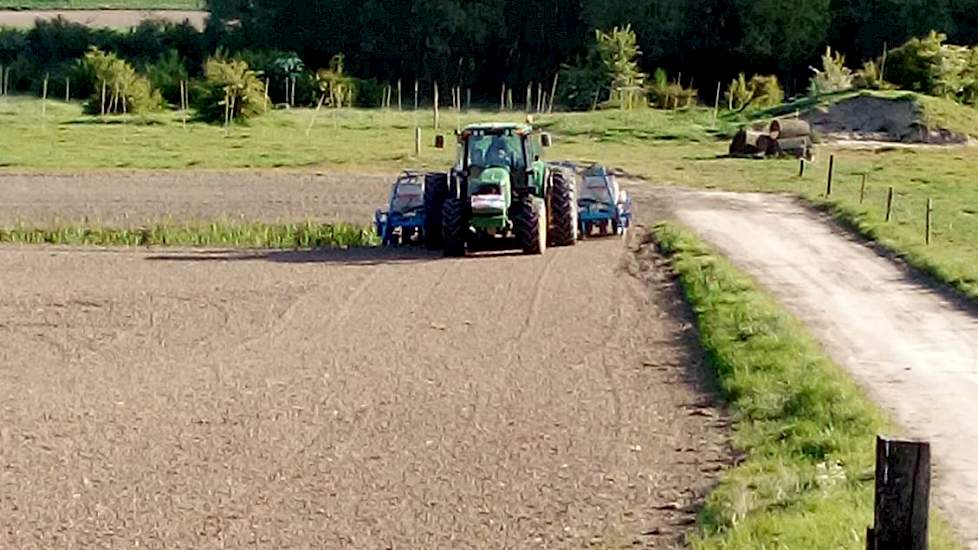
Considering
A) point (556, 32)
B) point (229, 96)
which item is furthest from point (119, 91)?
point (556, 32)

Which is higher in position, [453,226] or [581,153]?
[453,226]

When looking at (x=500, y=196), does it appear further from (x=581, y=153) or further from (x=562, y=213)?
(x=581, y=153)

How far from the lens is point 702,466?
13094 millimetres

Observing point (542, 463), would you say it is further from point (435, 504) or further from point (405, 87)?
point (405, 87)

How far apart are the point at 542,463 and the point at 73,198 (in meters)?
25.2

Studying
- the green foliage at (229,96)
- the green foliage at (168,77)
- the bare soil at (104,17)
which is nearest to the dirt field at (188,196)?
the green foliage at (229,96)

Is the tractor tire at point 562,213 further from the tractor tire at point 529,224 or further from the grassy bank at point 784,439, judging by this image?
the grassy bank at point 784,439

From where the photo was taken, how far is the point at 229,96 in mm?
54969

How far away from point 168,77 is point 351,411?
52813 millimetres

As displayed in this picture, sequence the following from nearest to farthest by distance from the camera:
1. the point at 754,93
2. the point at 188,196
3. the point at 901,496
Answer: the point at 901,496
the point at 188,196
the point at 754,93

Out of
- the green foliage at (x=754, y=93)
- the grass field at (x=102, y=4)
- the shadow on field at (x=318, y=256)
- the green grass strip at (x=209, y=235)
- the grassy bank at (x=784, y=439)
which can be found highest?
the grass field at (x=102, y=4)

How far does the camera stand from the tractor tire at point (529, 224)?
2756cm

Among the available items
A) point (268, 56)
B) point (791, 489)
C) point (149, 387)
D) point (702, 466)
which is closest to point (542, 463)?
point (702, 466)

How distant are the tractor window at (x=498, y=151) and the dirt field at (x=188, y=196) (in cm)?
504
